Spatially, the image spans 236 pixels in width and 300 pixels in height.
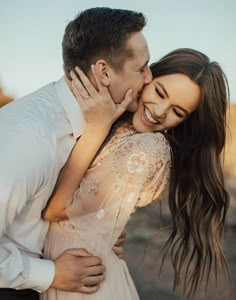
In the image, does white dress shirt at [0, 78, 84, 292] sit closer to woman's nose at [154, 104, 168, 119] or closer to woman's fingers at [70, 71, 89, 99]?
woman's fingers at [70, 71, 89, 99]

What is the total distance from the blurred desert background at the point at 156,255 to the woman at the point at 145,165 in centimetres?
139

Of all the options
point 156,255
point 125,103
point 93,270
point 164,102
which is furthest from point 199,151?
point 156,255

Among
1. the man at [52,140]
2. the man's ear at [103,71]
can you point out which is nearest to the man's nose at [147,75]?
the man at [52,140]

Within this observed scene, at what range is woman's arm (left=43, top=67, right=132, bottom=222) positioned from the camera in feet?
4.47

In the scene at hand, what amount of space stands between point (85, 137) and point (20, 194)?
0.71 ft

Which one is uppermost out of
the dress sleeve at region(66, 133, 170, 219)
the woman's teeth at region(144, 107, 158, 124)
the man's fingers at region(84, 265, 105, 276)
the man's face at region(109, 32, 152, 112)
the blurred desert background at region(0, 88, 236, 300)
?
the man's face at region(109, 32, 152, 112)

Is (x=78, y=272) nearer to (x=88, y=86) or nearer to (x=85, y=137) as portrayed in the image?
(x=85, y=137)

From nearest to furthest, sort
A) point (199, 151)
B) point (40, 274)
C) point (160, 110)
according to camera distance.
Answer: point (40, 274) < point (160, 110) < point (199, 151)

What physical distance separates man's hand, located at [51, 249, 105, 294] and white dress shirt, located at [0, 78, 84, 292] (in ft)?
0.08

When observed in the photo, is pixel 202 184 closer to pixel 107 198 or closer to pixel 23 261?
pixel 107 198

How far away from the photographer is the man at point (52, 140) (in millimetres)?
1235

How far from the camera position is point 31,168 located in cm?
122

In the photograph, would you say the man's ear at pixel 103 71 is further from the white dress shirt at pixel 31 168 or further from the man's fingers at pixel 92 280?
the man's fingers at pixel 92 280

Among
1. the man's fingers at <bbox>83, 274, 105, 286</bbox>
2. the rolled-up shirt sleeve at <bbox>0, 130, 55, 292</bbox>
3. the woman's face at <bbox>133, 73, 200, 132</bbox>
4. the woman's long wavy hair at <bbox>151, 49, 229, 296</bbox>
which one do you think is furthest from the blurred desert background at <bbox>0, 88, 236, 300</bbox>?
the rolled-up shirt sleeve at <bbox>0, 130, 55, 292</bbox>
